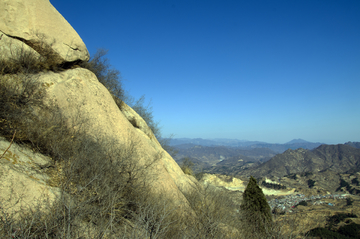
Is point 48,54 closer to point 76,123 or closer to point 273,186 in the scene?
point 76,123

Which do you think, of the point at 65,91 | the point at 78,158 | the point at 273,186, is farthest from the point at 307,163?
the point at 78,158

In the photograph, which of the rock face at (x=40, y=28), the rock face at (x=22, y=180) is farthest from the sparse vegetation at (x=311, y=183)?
the rock face at (x=22, y=180)

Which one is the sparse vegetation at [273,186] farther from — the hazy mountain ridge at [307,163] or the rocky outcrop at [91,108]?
the rocky outcrop at [91,108]

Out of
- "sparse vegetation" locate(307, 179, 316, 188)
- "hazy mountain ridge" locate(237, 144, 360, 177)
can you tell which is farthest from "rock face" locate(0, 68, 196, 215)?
"hazy mountain ridge" locate(237, 144, 360, 177)

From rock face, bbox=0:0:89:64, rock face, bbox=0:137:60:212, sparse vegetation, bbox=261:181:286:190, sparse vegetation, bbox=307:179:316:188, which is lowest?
sparse vegetation, bbox=261:181:286:190

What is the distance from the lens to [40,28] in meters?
6.95

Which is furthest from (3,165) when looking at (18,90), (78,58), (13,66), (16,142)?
(78,58)

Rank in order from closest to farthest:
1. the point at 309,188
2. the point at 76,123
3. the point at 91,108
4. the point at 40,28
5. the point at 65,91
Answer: the point at 76,123, the point at 65,91, the point at 40,28, the point at 91,108, the point at 309,188

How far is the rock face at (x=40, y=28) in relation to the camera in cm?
627

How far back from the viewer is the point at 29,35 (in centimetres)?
659

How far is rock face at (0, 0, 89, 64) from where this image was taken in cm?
627

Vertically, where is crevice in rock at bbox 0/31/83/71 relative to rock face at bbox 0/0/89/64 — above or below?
below

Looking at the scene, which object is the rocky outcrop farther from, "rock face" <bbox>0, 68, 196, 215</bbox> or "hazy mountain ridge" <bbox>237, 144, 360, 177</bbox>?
"hazy mountain ridge" <bbox>237, 144, 360, 177</bbox>

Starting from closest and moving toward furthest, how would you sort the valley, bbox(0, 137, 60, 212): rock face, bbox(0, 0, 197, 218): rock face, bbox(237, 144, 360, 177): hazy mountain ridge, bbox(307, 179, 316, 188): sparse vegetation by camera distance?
bbox(0, 137, 60, 212): rock face
bbox(0, 0, 197, 218): rock face
the valley
bbox(307, 179, 316, 188): sparse vegetation
bbox(237, 144, 360, 177): hazy mountain ridge
